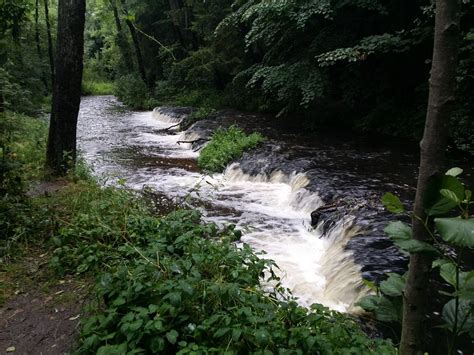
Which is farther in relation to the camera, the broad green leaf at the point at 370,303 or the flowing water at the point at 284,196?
the flowing water at the point at 284,196

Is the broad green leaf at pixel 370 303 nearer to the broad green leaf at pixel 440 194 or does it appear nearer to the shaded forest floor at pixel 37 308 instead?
the broad green leaf at pixel 440 194

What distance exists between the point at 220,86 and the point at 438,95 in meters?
22.3

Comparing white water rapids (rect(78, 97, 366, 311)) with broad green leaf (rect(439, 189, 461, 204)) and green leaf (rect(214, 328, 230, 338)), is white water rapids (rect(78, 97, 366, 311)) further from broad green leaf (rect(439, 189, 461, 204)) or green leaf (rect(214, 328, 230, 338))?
broad green leaf (rect(439, 189, 461, 204))

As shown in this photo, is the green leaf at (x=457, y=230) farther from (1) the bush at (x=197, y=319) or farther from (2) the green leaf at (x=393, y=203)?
(1) the bush at (x=197, y=319)

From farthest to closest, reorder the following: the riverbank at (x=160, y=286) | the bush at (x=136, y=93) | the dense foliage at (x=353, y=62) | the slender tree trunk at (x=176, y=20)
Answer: the bush at (x=136, y=93) < the slender tree trunk at (x=176, y=20) < the dense foliage at (x=353, y=62) < the riverbank at (x=160, y=286)

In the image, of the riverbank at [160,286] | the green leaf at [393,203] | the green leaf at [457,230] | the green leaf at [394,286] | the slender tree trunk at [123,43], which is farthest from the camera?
the slender tree trunk at [123,43]

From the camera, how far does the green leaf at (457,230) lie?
39.8 inches

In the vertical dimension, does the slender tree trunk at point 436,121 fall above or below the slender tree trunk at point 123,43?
below

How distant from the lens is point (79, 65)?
23.6ft

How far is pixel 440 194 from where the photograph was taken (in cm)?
108

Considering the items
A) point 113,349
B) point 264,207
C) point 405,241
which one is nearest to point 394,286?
point 405,241

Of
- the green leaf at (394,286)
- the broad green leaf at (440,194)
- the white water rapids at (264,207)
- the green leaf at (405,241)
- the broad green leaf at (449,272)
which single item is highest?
the broad green leaf at (440,194)

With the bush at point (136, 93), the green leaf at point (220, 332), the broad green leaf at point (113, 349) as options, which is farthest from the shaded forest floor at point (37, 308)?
the bush at point (136, 93)

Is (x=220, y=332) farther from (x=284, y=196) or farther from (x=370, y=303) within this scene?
(x=284, y=196)
